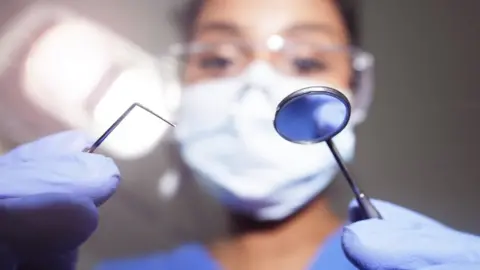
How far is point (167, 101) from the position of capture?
3.96 ft

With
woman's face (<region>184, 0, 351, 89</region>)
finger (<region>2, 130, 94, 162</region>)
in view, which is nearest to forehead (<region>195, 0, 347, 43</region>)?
woman's face (<region>184, 0, 351, 89</region>)

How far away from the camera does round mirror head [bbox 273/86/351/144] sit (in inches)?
39.6

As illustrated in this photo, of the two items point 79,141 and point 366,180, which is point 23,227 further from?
point 366,180

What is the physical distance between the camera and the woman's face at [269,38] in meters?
1.21

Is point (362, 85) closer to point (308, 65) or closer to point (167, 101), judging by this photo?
point (308, 65)

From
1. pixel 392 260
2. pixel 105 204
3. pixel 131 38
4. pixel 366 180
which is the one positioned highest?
pixel 131 38

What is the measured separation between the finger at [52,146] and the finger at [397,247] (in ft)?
1.44

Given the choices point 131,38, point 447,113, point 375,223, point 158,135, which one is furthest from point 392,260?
Answer: point 131,38

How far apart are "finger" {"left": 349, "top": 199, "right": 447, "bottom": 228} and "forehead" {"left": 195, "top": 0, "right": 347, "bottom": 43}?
0.93 feet

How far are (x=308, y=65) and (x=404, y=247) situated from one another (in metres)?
0.34

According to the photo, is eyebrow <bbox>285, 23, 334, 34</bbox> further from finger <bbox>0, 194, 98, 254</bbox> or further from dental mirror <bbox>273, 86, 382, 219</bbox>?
finger <bbox>0, 194, 98, 254</bbox>

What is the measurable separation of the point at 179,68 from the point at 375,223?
1.32 ft

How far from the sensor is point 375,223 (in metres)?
1.09

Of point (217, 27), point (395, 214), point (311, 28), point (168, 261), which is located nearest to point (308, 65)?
point (311, 28)
